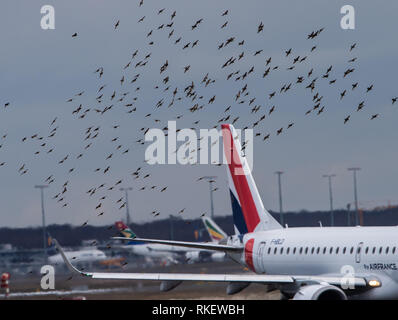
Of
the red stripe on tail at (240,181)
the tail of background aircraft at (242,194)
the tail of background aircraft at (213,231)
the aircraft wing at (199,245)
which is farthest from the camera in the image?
the tail of background aircraft at (213,231)

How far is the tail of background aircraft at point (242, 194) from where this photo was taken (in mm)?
47094

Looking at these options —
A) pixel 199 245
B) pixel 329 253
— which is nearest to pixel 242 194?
pixel 199 245

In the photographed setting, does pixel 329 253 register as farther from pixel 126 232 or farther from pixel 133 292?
pixel 126 232

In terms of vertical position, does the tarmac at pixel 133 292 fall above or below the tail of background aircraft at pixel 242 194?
below

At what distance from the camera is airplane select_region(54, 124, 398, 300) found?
1465 inches

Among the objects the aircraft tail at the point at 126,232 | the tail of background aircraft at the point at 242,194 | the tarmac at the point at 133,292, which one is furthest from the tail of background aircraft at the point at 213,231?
the tail of background aircraft at the point at 242,194

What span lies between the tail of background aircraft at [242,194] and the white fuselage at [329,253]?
2.76 ft

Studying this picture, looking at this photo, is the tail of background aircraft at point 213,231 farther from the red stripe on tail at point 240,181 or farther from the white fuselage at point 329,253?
the white fuselage at point 329,253

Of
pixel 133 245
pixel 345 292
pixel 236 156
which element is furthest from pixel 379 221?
pixel 133 245

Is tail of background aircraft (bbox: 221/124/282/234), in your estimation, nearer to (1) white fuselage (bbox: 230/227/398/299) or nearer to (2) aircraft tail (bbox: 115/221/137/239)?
(1) white fuselage (bbox: 230/227/398/299)

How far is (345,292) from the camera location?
38.4 m
